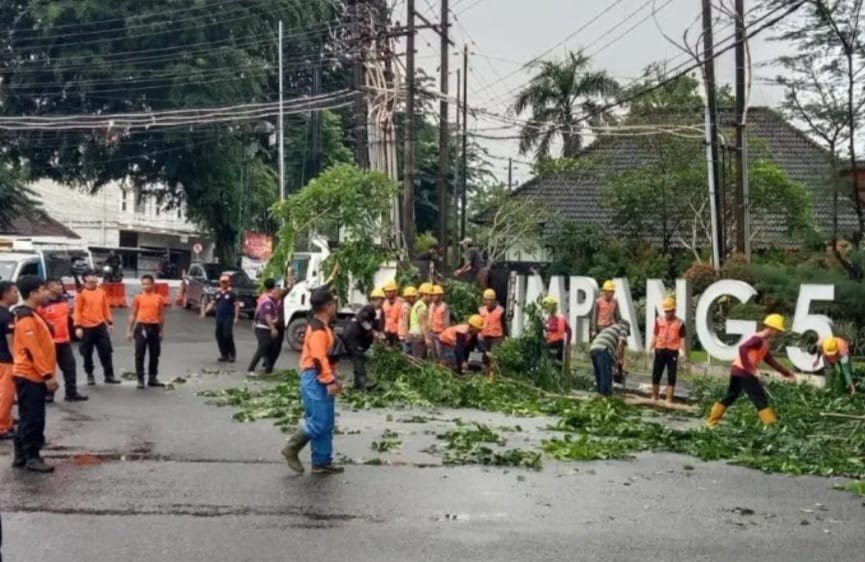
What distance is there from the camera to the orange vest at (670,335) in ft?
63.3

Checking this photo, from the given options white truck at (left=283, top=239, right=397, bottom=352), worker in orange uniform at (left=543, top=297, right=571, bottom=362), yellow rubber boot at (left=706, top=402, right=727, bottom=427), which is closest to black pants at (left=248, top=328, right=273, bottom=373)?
worker in orange uniform at (left=543, top=297, right=571, bottom=362)

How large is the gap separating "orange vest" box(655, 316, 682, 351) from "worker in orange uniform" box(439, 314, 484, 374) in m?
4.02

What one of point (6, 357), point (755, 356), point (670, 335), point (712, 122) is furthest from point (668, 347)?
point (6, 357)

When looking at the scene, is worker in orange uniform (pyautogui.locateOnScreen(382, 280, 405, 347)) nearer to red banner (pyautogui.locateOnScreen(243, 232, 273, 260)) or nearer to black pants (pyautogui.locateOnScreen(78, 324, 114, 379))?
black pants (pyautogui.locateOnScreen(78, 324, 114, 379))

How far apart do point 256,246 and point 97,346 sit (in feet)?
105

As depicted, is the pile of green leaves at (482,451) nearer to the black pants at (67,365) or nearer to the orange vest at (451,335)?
the black pants at (67,365)

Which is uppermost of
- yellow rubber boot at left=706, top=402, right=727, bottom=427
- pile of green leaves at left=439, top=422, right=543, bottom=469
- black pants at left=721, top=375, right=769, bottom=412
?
black pants at left=721, top=375, right=769, bottom=412

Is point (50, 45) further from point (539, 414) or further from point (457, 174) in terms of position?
point (539, 414)

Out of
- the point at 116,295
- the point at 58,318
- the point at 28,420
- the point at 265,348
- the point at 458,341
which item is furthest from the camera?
the point at 116,295

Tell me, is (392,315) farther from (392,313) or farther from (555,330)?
(555,330)

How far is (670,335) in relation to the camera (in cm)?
1933

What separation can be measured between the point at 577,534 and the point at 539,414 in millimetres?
8020

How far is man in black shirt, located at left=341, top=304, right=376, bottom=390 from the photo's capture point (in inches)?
745

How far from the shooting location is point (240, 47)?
5169 centimetres
